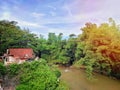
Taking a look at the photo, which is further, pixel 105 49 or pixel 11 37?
pixel 11 37

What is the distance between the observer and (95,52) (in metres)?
17.8

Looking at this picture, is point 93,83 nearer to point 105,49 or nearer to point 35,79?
point 105,49

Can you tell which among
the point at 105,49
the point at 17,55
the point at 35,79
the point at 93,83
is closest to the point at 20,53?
the point at 17,55

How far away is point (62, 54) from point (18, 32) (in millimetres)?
6488

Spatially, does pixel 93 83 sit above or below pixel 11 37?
below

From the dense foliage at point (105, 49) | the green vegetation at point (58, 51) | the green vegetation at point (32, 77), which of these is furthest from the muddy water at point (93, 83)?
the green vegetation at point (32, 77)

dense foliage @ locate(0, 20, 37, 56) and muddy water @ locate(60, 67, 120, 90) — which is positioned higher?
dense foliage @ locate(0, 20, 37, 56)

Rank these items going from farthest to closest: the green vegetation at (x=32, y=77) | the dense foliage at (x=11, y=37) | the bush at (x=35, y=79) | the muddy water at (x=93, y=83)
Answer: the dense foliage at (x=11, y=37), the muddy water at (x=93, y=83), the green vegetation at (x=32, y=77), the bush at (x=35, y=79)

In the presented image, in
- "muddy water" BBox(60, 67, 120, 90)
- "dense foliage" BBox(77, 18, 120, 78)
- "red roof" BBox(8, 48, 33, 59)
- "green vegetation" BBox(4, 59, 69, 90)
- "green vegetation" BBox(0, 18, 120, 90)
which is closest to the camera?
"green vegetation" BBox(4, 59, 69, 90)

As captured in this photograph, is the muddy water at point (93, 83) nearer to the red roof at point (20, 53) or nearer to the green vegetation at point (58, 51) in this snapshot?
the green vegetation at point (58, 51)

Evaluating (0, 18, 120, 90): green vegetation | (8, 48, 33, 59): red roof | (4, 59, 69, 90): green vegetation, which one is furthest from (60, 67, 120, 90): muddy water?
(8, 48, 33, 59): red roof

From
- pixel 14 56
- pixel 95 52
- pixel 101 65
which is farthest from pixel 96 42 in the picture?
pixel 14 56

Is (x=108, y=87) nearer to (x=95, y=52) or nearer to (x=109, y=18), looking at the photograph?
(x=95, y=52)

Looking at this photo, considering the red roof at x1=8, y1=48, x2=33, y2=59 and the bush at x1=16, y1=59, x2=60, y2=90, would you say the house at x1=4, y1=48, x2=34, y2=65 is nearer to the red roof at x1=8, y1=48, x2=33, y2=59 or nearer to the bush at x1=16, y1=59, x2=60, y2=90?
the red roof at x1=8, y1=48, x2=33, y2=59
